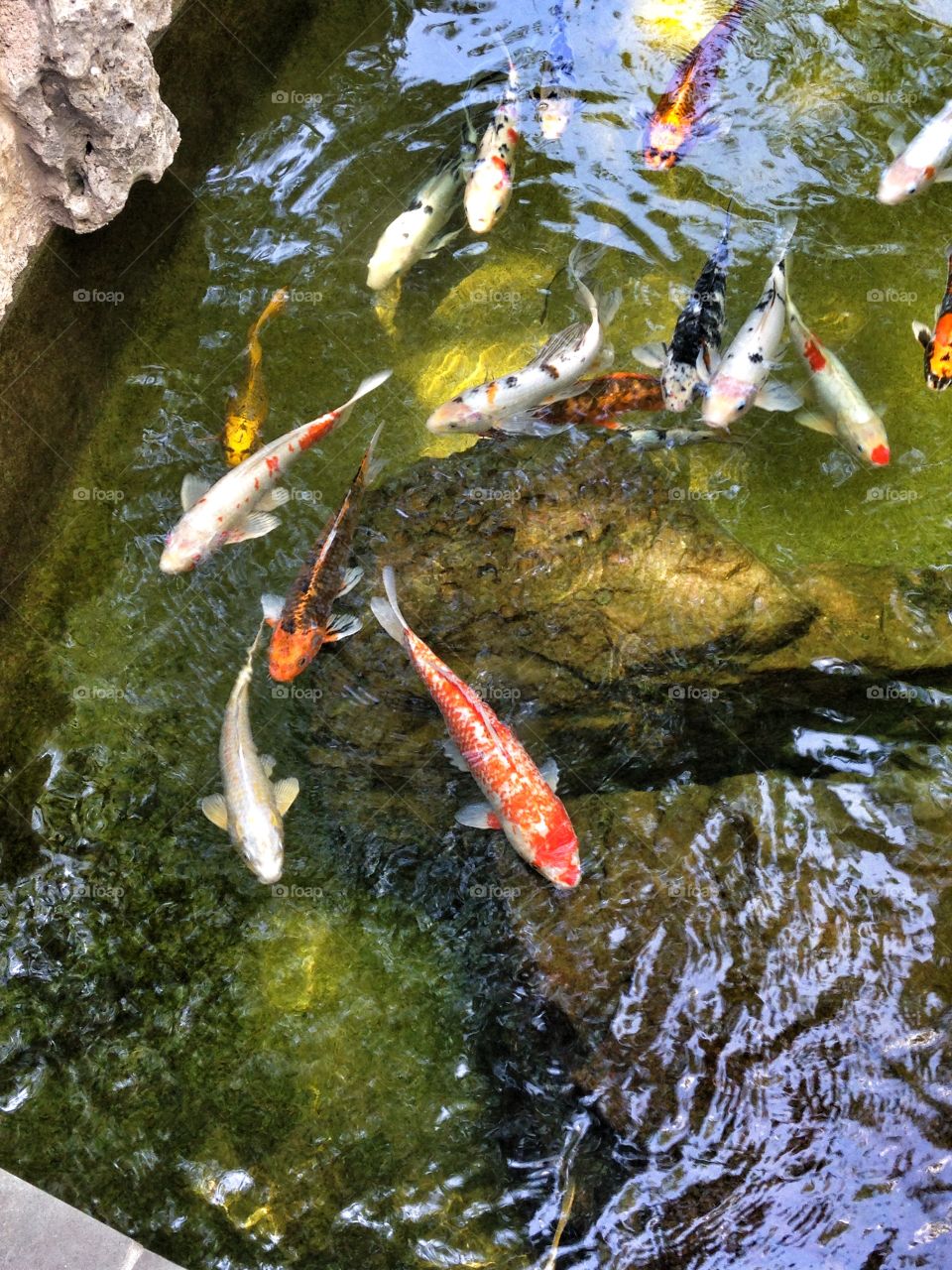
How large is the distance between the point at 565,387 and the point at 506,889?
108 inches

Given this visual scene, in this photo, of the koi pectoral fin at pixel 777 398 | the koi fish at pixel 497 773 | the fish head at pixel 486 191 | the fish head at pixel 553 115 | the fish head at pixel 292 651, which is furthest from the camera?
the fish head at pixel 553 115

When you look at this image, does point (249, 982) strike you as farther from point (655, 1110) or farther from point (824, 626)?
point (824, 626)

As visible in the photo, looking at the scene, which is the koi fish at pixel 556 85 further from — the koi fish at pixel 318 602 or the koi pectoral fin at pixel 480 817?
the koi pectoral fin at pixel 480 817

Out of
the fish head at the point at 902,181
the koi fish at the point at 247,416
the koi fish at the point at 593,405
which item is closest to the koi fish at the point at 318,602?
the koi fish at the point at 247,416

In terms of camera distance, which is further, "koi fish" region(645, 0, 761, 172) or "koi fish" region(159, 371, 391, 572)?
"koi fish" region(645, 0, 761, 172)

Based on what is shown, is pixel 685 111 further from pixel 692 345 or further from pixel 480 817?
pixel 480 817

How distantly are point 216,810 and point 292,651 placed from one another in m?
0.90

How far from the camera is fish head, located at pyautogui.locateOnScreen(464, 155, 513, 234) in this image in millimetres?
6004

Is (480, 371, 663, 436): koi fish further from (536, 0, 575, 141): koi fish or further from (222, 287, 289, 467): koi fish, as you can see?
(536, 0, 575, 141): koi fish

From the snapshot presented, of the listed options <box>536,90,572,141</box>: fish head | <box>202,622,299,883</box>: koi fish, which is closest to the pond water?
<box>536,90,572,141</box>: fish head

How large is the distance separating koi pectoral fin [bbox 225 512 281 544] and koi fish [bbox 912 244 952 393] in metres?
3.73

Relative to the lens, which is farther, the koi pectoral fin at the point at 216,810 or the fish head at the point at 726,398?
the fish head at the point at 726,398

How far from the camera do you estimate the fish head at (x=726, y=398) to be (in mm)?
5391

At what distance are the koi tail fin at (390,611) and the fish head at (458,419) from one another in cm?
110
